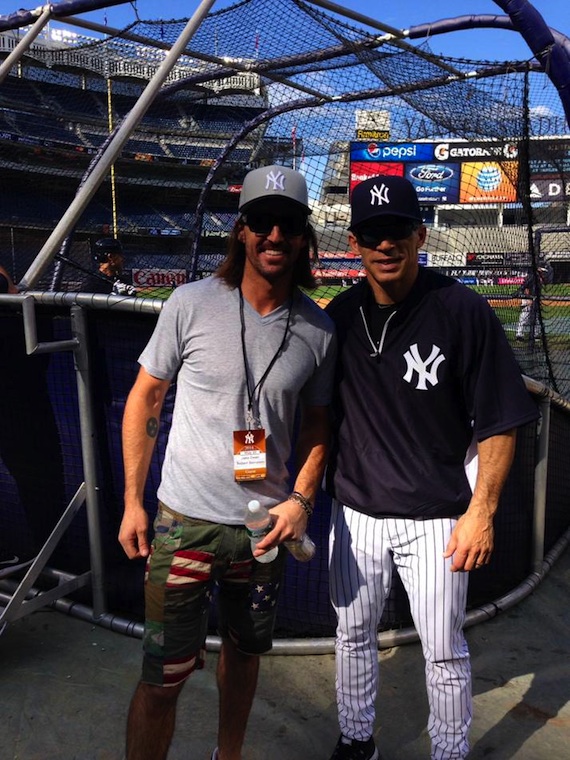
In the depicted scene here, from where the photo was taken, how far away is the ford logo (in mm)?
10680

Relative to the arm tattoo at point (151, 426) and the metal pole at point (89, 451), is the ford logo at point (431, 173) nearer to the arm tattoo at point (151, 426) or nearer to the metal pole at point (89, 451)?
the metal pole at point (89, 451)

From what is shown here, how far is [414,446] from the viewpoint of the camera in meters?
1.96

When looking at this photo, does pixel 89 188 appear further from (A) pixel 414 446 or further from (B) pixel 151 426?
(A) pixel 414 446

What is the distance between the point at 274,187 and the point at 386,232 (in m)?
0.38

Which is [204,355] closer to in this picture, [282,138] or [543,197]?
[543,197]

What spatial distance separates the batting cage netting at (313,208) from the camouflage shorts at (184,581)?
92cm

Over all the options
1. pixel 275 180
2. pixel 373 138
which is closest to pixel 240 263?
pixel 275 180

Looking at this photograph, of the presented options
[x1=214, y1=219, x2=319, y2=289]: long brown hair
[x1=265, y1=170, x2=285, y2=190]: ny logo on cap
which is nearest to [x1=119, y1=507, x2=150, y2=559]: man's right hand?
[x1=214, y1=219, x2=319, y2=289]: long brown hair

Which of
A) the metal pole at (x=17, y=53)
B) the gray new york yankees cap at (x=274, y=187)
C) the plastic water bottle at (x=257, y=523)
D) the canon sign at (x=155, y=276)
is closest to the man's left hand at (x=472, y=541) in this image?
the plastic water bottle at (x=257, y=523)

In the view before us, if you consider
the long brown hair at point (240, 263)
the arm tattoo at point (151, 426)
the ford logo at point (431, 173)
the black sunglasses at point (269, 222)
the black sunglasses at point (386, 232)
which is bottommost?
the arm tattoo at point (151, 426)

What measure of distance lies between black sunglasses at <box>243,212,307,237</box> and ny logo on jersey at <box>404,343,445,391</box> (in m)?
0.53

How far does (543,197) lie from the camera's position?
575 cm

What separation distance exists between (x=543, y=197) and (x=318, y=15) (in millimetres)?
2746

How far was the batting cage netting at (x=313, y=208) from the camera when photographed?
113 inches
